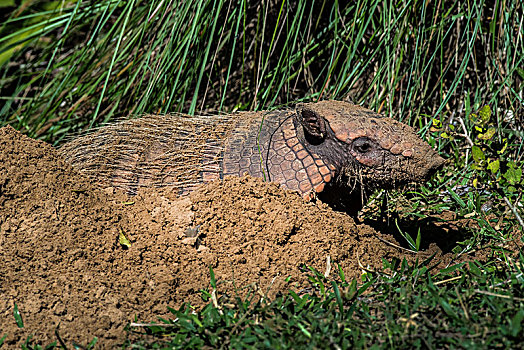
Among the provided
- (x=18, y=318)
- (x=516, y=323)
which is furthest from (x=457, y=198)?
(x=18, y=318)

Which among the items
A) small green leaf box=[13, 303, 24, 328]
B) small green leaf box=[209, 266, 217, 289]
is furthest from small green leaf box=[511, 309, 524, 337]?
small green leaf box=[13, 303, 24, 328]

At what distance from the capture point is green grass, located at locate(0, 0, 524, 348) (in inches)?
90.8

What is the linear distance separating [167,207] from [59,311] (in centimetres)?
86

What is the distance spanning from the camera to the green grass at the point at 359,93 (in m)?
2.31

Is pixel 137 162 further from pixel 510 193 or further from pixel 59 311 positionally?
pixel 510 193

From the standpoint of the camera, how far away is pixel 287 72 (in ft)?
13.9

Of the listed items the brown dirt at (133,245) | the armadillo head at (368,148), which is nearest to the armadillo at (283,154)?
the armadillo head at (368,148)

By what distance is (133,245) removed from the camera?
283cm

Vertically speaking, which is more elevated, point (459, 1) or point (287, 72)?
point (459, 1)

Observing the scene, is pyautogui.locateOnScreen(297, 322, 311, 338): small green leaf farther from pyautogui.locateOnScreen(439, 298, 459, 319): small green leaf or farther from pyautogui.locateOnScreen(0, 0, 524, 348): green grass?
pyautogui.locateOnScreen(439, 298, 459, 319): small green leaf

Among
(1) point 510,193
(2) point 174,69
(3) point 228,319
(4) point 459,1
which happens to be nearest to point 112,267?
(3) point 228,319

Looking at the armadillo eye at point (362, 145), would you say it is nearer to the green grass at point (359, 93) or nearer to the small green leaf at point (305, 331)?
the green grass at point (359, 93)

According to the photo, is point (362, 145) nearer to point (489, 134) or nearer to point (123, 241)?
point (489, 134)

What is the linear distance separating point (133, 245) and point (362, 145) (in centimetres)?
146
